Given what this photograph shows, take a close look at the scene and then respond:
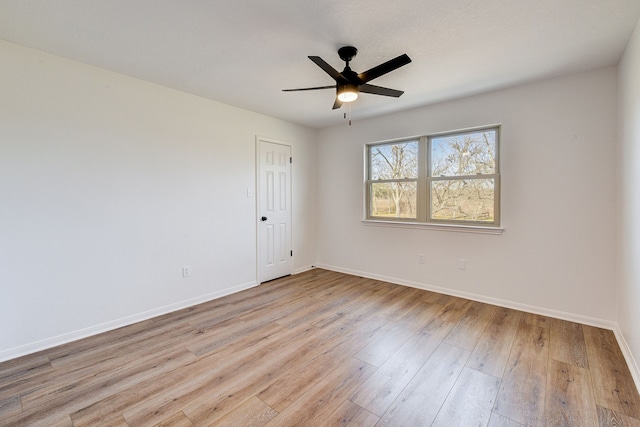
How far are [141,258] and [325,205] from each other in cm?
295

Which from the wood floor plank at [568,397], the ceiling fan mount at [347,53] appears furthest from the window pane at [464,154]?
the wood floor plank at [568,397]

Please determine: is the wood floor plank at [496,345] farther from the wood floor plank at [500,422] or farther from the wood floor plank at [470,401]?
the wood floor plank at [500,422]

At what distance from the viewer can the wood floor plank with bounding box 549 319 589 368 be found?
2211 mm

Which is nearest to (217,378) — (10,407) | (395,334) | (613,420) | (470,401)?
(10,407)

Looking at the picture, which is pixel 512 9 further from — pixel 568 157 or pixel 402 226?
pixel 402 226

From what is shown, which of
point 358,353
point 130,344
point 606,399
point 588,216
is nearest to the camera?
point 606,399

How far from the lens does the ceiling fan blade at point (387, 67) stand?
1.95 meters

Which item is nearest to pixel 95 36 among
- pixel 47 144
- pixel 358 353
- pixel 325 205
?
pixel 47 144

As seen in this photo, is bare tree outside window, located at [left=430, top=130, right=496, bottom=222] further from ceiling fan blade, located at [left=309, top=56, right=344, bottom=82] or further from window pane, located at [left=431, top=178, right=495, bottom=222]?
ceiling fan blade, located at [left=309, top=56, right=344, bottom=82]

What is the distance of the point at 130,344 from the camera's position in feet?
8.18

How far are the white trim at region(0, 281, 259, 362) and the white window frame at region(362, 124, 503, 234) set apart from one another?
8.28 ft

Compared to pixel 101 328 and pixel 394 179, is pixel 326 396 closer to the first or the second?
pixel 101 328

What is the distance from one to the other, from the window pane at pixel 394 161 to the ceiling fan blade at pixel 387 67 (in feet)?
6.80

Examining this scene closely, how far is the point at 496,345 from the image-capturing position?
2428 millimetres
